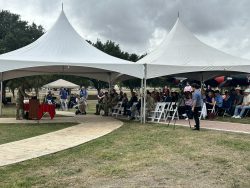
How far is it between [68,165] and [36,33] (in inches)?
1892

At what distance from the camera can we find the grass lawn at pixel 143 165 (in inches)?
256

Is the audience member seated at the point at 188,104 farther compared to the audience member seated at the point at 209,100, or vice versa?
the audience member seated at the point at 209,100

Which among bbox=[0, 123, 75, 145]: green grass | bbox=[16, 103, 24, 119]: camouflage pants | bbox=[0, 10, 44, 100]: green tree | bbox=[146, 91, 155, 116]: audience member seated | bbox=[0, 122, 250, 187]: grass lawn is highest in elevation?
bbox=[0, 10, 44, 100]: green tree

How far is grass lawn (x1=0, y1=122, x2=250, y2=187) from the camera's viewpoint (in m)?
6.50

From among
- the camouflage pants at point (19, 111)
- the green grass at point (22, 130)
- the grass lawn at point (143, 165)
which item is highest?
the camouflage pants at point (19, 111)

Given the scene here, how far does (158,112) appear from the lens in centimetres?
1623

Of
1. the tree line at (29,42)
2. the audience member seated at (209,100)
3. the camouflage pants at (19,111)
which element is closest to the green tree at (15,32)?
the tree line at (29,42)

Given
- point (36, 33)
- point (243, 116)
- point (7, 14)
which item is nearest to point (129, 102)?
point (243, 116)

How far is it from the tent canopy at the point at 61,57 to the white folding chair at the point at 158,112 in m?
1.44

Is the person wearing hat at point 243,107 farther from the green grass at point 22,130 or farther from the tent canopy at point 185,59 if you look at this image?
the green grass at point 22,130

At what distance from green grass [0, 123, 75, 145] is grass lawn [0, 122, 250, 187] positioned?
234 cm

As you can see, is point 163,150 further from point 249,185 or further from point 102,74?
point 102,74

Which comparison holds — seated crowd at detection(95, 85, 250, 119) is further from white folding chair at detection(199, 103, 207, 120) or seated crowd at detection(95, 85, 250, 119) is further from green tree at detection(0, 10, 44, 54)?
green tree at detection(0, 10, 44, 54)

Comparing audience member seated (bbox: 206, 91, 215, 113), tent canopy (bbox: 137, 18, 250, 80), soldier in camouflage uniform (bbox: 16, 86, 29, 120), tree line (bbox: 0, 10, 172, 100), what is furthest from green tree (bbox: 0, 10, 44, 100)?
audience member seated (bbox: 206, 91, 215, 113)
